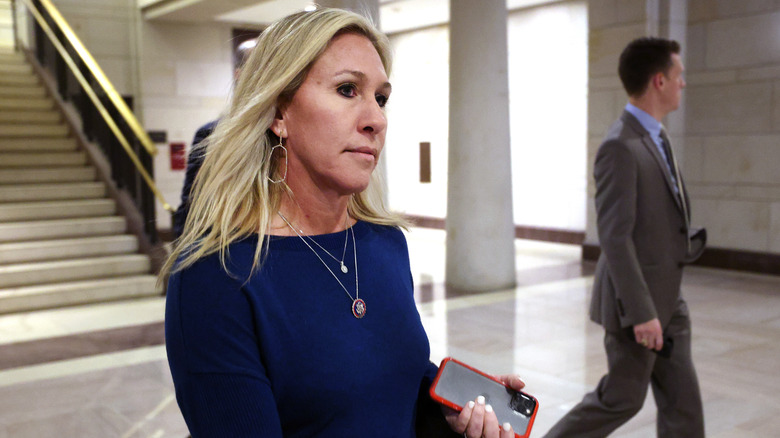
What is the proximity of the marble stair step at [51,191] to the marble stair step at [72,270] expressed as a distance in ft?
4.10

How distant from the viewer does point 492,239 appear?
361 inches

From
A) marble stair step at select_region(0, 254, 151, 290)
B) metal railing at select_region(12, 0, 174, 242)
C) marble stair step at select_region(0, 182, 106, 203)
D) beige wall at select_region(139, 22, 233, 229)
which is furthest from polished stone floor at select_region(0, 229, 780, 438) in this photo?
beige wall at select_region(139, 22, 233, 229)

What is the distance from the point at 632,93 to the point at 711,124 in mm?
7874

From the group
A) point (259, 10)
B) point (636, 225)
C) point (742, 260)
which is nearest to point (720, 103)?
point (742, 260)

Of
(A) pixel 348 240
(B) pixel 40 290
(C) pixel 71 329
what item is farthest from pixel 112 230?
(A) pixel 348 240

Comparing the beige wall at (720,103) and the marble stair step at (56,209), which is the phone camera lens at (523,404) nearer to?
the marble stair step at (56,209)

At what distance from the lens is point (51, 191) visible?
9.95 meters

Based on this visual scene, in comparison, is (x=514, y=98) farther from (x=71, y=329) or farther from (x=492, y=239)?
(x=71, y=329)

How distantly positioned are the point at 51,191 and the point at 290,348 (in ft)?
31.1

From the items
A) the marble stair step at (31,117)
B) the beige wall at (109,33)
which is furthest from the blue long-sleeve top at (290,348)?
the beige wall at (109,33)

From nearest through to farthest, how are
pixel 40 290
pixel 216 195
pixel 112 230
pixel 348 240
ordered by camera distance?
pixel 216 195 → pixel 348 240 → pixel 40 290 → pixel 112 230

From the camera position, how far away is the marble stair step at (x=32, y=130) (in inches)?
428

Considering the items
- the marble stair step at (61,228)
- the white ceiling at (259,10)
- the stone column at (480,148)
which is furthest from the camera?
the white ceiling at (259,10)

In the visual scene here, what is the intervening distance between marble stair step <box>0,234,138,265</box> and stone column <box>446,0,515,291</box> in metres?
4.08
